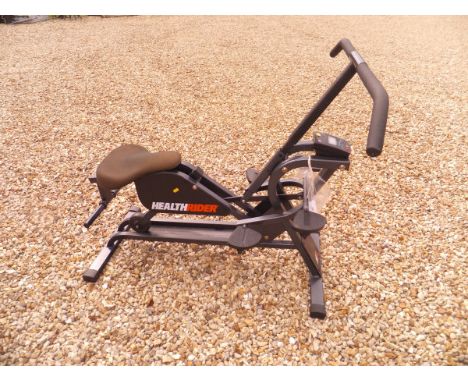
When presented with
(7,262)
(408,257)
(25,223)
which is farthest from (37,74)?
(408,257)

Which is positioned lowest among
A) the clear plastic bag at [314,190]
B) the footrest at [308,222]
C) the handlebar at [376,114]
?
the footrest at [308,222]

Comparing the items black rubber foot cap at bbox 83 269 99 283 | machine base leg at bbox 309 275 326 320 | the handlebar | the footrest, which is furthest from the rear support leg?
the handlebar

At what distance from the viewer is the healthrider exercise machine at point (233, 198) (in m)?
2.26

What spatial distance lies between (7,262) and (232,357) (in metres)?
2.24

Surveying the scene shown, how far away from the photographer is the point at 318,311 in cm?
252

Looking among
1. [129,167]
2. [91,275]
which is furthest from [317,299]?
[91,275]

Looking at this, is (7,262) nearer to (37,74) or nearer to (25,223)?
(25,223)

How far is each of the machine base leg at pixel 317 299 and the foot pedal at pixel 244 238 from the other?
594 mm

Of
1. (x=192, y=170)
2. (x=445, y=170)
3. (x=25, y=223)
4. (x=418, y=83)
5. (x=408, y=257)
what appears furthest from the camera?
(x=418, y=83)

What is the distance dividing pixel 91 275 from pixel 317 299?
73.4 inches

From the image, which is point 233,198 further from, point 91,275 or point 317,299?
point 91,275

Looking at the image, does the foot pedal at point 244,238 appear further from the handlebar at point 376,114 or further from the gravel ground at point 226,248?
the handlebar at point 376,114

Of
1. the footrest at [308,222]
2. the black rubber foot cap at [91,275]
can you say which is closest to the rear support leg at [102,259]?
the black rubber foot cap at [91,275]

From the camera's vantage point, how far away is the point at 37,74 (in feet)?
23.1
